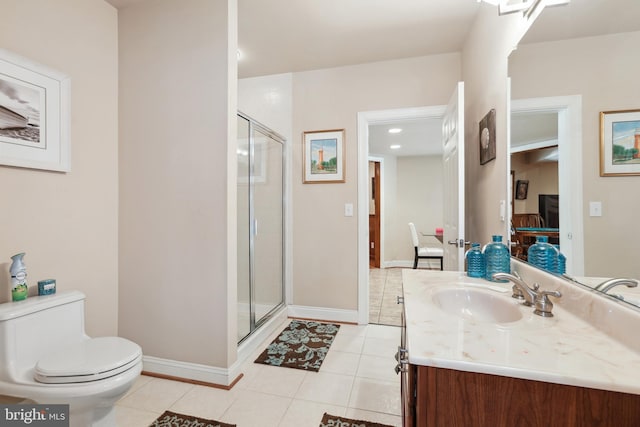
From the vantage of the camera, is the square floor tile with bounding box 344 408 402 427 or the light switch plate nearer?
the square floor tile with bounding box 344 408 402 427

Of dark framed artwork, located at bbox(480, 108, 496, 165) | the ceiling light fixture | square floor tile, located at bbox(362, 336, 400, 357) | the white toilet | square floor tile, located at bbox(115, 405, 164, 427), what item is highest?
the ceiling light fixture

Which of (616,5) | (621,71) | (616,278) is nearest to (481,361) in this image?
(616,278)

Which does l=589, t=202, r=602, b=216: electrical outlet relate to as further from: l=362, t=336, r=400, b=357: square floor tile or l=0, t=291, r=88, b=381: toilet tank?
l=0, t=291, r=88, b=381: toilet tank

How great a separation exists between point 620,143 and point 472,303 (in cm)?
77

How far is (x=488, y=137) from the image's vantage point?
1798 millimetres

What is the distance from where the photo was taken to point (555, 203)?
1.11 metres

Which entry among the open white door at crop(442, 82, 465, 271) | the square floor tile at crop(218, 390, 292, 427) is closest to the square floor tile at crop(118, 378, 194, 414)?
the square floor tile at crop(218, 390, 292, 427)

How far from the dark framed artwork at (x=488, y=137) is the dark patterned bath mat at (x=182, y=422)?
2153mm

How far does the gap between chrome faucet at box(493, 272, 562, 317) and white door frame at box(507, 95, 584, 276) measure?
17 cm

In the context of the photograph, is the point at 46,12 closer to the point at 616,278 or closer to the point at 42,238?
the point at 42,238

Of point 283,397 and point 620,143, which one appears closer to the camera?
point 620,143

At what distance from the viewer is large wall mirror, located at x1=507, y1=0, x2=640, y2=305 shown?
2.72ft

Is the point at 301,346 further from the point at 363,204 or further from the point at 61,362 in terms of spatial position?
the point at 61,362

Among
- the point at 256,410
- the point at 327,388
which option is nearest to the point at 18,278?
the point at 256,410
